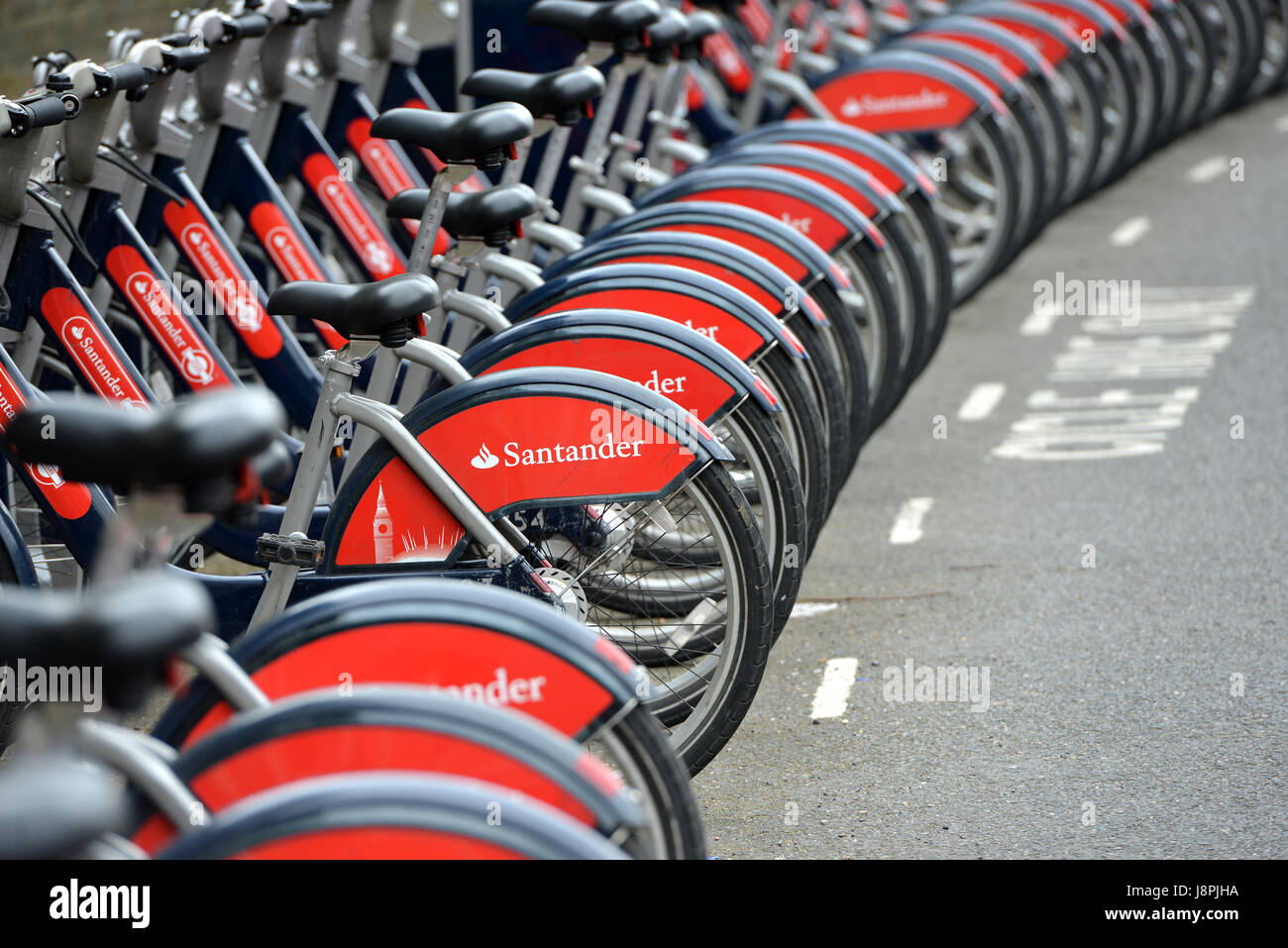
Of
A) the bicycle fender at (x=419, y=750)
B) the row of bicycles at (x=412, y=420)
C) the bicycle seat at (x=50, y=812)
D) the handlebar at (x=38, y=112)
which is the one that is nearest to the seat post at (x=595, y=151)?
the row of bicycles at (x=412, y=420)

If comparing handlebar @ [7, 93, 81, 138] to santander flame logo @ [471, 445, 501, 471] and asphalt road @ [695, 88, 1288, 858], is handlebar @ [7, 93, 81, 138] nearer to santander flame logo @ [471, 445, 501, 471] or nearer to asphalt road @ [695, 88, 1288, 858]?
santander flame logo @ [471, 445, 501, 471]

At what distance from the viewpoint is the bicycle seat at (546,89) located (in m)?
4.59

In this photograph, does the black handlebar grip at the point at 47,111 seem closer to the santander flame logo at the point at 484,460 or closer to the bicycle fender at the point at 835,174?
the santander flame logo at the point at 484,460

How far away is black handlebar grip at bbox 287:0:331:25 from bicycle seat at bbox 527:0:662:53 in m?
0.74

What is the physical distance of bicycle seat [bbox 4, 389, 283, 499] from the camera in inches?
76.9

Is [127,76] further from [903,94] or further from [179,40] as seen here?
[903,94]

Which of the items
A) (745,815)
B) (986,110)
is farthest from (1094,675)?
(986,110)

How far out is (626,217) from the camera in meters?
5.04

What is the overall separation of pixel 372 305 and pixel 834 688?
1.78 meters

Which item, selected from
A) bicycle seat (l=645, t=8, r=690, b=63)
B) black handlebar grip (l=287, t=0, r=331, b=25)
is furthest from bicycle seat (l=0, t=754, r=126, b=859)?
bicycle seat (l=645, t=8, r=690, b=63)

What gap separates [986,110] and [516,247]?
123 inches

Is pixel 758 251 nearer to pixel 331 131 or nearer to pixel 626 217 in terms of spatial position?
pixel 626 217

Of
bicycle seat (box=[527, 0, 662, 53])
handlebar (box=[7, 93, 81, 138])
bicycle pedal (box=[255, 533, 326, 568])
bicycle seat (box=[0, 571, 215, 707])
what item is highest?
bicycle seat (box=[527, 0, 662, 53])

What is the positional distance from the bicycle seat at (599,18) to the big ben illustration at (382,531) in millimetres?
2266
